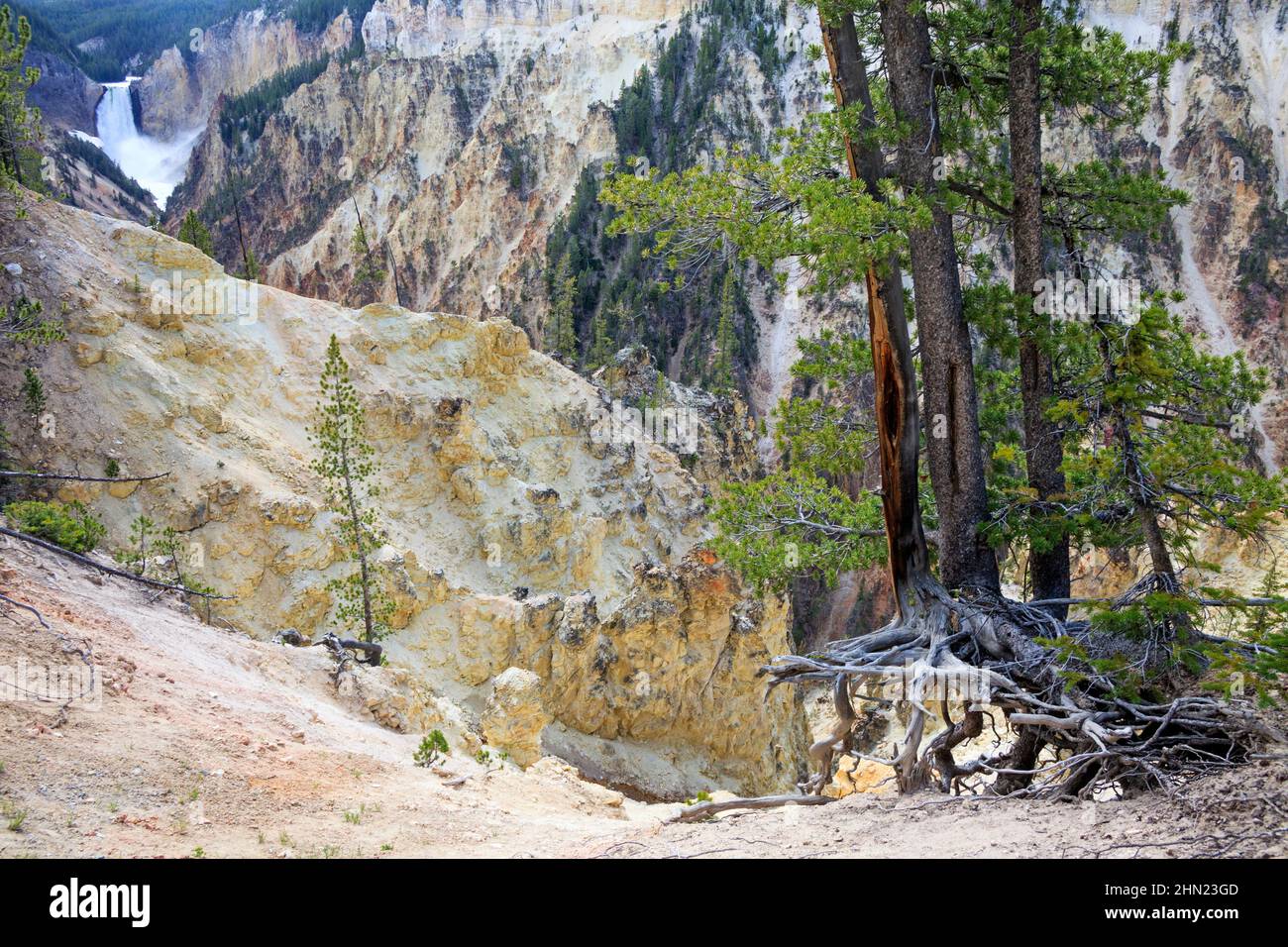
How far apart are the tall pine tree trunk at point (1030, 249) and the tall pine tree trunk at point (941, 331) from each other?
0.44 meters

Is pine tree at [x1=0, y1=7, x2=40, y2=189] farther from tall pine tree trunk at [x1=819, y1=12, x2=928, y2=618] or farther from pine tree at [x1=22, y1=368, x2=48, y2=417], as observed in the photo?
tall pine tree trunk at [x1=819, y1=12, x2=928, y2=618]

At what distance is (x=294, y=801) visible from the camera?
611 cm

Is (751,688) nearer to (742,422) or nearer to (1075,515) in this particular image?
(742,422)

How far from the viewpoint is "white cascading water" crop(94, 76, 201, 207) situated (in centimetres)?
10325

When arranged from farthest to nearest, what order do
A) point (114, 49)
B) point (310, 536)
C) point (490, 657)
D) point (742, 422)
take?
point (114, 49), point (742, 422), point (490, 657), point (310, 536)

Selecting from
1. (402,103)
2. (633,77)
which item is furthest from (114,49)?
(633,77)

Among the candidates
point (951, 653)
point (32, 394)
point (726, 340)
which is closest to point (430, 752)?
point (951, 653)

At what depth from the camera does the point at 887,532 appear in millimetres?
7547

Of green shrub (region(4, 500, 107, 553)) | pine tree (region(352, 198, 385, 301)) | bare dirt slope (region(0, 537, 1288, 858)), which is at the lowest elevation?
bare dirt slope (region(0, 537, 1288, 858))

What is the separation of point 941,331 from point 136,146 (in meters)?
128

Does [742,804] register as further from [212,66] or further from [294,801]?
[212,66]

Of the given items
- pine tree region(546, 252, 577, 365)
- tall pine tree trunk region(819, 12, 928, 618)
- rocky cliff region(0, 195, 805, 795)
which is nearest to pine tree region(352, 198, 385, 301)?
pine tree region(546, 252, 577, 365)

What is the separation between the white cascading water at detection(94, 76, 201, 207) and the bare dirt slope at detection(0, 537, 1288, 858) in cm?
11067

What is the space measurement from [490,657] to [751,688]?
8968mm
